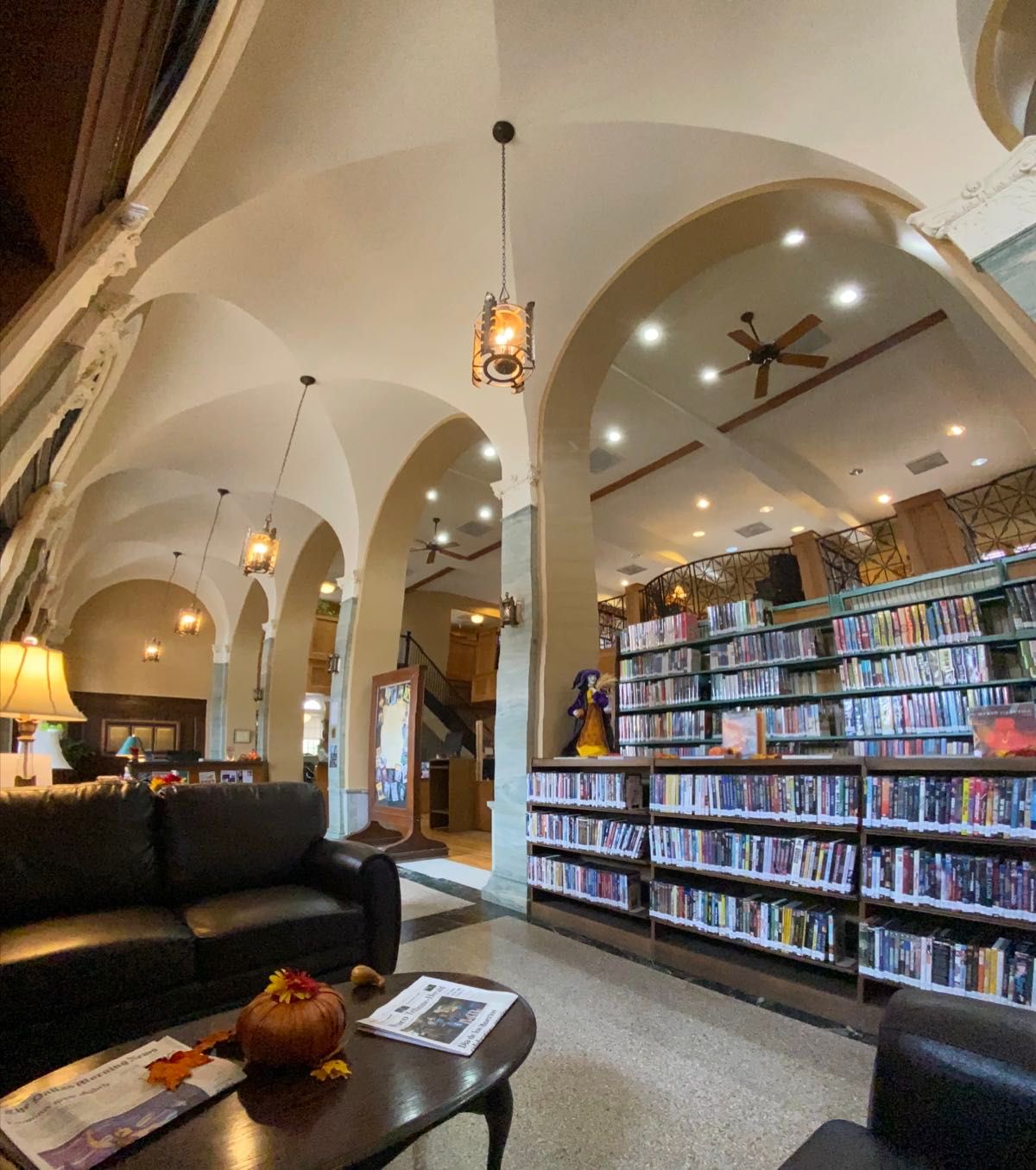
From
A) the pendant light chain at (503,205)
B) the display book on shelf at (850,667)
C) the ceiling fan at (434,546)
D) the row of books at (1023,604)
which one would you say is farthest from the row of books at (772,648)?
the ceiling fan at (434,546)

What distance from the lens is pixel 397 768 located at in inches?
246

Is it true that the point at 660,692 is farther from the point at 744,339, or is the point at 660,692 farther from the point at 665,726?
the point at 744,339

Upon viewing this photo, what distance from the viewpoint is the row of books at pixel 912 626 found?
13.5ft

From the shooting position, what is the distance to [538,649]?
15.2ft

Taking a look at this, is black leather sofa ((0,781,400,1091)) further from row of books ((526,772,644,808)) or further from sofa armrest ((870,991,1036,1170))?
sofa armrest ((870,991,1036,1170))

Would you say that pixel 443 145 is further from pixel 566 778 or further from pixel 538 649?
pixel 566 778

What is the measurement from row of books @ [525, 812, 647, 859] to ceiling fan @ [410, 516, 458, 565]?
7028 mm

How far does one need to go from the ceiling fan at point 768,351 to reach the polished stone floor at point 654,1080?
5.11 metres

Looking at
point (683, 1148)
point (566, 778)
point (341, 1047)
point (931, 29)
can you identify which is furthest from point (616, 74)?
point (683, 1148)

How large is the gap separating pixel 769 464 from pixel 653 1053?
7.55m

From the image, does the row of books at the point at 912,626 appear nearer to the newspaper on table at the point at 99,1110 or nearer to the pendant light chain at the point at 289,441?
the newspaper on table at the point at 99,1110

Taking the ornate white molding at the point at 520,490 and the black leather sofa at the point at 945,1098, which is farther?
the ornate white molding at the point at 520,490

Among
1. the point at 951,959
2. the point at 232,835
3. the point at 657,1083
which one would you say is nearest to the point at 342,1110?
the point at 657,1083

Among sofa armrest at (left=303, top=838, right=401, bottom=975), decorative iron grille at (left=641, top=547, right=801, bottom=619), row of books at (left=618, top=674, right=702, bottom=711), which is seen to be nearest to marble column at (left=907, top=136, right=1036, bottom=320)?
row of books at (left=618, top=674, right=702, bottom=711)
